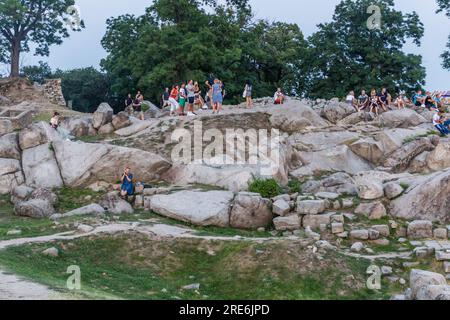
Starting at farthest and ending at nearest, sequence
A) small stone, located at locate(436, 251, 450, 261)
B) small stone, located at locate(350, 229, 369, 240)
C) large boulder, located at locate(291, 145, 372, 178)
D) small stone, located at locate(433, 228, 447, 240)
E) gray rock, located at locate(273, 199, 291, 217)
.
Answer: large boulder, located at locate(291, 145, 372, 178), gray rock, located at locate(273, 199, 291, 217), small stone, located at locate(350, 229, 369, 240), small stone, located at locate(433, 228, 447, 240), small stone, located at locate(436, 251, 450, 261)

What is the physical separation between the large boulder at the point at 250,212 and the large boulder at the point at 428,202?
13.6ft

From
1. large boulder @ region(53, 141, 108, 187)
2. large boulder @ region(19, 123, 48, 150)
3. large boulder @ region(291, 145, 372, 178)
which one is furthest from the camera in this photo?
large boulder @ region(291, 145, 372, 178)

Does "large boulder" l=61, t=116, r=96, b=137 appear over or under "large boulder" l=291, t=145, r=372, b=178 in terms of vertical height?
over

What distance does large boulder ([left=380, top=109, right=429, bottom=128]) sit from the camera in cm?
2911

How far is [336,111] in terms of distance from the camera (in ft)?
100

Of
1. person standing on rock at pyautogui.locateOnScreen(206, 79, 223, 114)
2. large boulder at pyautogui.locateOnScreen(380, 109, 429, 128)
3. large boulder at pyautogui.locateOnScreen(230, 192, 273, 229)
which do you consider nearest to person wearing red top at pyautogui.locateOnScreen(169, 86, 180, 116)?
person standing on rock at pyautogui.locateOnScreen(206, 79, 223, 114)

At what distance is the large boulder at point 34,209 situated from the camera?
20.3 meters

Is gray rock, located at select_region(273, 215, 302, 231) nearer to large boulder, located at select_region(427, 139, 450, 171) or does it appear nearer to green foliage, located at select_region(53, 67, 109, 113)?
large boulder, located at select_region(427, 139, 450, 171)

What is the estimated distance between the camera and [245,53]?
46312 millimetres

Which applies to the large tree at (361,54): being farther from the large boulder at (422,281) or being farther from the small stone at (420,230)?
the large boulder at (422,281)

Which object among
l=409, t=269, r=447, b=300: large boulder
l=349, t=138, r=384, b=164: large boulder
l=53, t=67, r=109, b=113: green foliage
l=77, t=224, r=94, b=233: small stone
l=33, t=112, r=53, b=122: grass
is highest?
l=53, t=67, r=109, b=113: green foliage

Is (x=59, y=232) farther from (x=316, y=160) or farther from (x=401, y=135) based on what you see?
(x=401, y=135)

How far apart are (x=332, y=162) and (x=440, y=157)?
447 centimetres

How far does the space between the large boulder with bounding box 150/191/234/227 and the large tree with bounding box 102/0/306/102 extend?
747 inches
